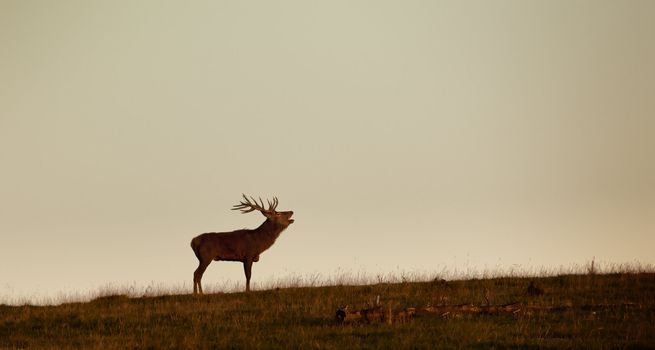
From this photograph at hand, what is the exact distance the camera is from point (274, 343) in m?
16.4

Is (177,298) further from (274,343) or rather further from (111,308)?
(274,343)

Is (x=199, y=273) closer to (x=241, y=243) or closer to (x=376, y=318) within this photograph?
(x=241, y=243)

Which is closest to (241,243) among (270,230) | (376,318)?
(270,230)

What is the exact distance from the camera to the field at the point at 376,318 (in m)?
16.3

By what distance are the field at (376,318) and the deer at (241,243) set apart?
3499 millimetres

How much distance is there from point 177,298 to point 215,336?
5.82 m

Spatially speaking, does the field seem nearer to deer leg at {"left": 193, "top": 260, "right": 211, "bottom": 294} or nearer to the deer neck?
deer leg at {"left": 193, "top": 260, "right": 211, "bottom": 294}

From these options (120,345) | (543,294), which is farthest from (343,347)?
(543,294)

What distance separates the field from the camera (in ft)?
53.5

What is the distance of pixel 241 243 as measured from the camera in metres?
27.4

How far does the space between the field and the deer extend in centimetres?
350

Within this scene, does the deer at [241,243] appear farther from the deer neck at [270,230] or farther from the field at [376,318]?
the field at [376,318]

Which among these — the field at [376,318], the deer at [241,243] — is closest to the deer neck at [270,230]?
the deer at [241,243]

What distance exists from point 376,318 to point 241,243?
1013cm
